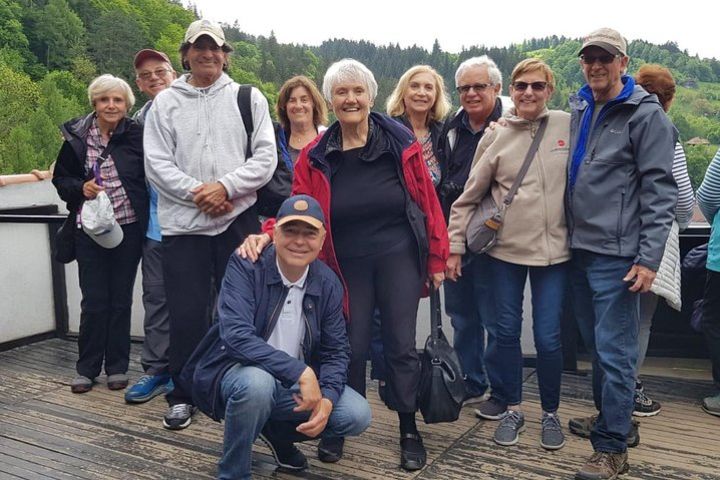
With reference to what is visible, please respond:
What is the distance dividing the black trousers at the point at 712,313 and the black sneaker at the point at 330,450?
2.10 m

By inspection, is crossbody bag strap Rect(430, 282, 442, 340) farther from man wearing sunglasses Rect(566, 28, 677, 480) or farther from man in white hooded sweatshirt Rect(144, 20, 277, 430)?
man in white hooded sweatshirt Rect(144, 20, 277, 430)

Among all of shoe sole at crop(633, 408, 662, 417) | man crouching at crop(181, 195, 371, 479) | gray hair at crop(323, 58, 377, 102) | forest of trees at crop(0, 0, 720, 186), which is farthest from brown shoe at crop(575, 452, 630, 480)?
forest of trees at crop(0, 0, 720, 186)

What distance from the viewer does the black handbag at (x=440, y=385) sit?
3070mm

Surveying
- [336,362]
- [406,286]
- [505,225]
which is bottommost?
[336,362]

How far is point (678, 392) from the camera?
13.3 feet

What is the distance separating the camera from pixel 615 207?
284 centimetres

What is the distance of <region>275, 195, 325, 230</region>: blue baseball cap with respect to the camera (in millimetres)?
2646

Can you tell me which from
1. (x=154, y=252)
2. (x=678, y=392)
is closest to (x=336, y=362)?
(x=154, y=252)

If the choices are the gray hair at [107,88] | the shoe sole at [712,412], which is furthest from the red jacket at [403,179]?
the shoe sole at [712,412]

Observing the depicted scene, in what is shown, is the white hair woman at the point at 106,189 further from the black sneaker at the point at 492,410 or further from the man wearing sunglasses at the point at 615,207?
the man wearing sunglasses at the point at 615,207

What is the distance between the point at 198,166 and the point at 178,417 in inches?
49.1

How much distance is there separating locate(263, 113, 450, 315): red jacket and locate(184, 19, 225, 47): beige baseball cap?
82cm

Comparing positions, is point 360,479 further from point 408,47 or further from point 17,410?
point 408,47

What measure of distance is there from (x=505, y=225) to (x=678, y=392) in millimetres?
1769
